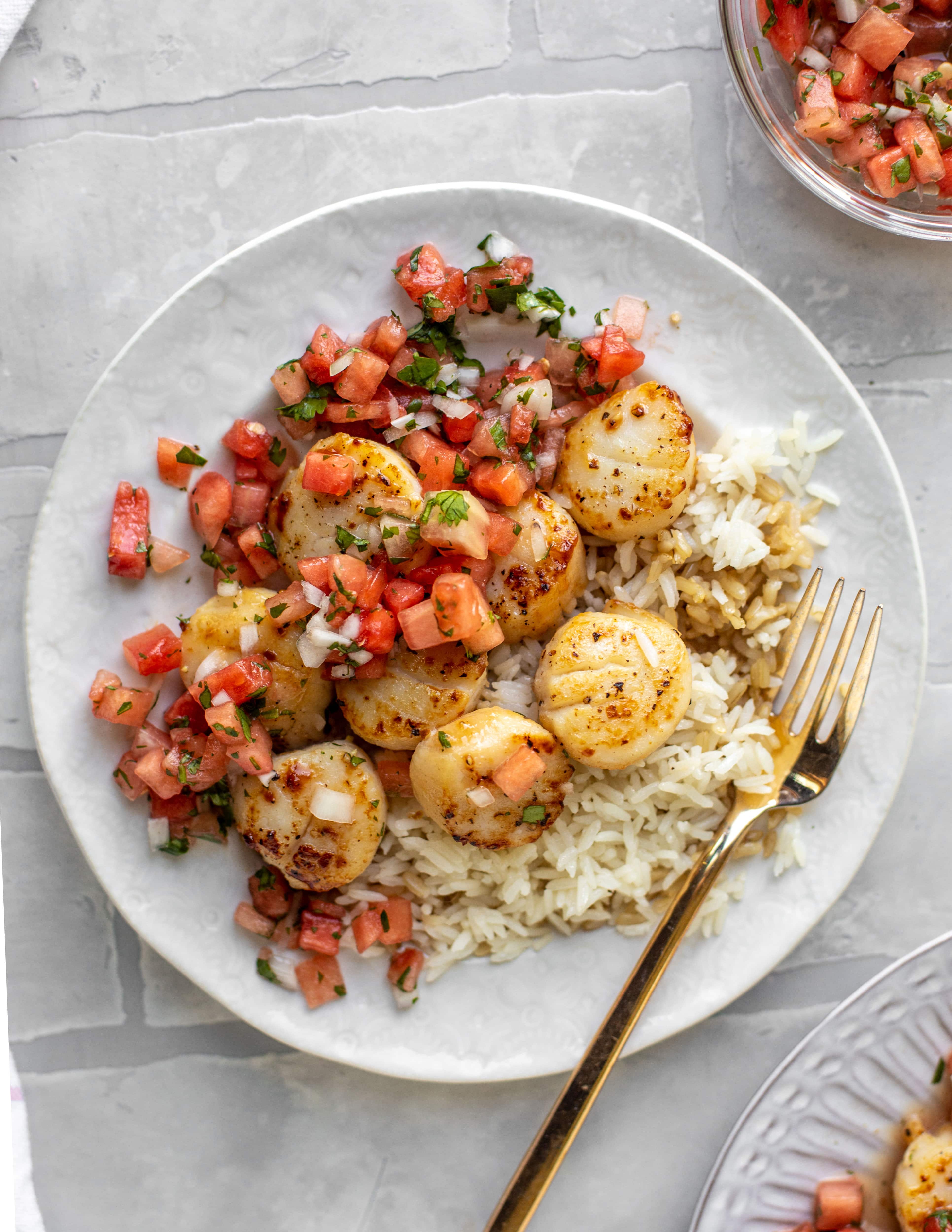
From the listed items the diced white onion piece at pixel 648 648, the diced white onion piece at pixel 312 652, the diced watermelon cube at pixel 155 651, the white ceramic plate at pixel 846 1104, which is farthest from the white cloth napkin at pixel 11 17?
the white ceramic plate at pixel 846 1104

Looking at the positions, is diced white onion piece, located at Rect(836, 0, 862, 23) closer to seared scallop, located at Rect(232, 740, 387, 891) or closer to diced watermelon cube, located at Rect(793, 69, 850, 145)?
diced watermelon cube, located at Rect(793, 69, 850, 145)

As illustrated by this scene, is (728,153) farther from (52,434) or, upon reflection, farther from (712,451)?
(52,434)

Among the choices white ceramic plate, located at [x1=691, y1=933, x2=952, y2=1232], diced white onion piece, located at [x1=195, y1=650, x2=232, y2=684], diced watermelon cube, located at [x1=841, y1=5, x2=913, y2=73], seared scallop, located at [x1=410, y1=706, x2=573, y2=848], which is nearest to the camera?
seared scallop, located at [x1=410, y1=706, x2=573, y2=848]

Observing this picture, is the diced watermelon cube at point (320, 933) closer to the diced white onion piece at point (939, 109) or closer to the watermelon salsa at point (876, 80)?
the watermelon salsa at point (876, 80)

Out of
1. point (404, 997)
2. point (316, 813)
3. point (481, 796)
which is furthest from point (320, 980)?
point (481, 796)

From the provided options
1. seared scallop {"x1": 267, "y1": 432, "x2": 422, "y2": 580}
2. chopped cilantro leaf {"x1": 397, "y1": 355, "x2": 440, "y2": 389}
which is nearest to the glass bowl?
chopped cilantro leaf {"x1": 397, "y1": 355, "x2": 440, "y2": 389}

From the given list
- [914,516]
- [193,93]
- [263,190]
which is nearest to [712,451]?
[914,516]

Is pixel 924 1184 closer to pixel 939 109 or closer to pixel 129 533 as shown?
pixel 129 533
